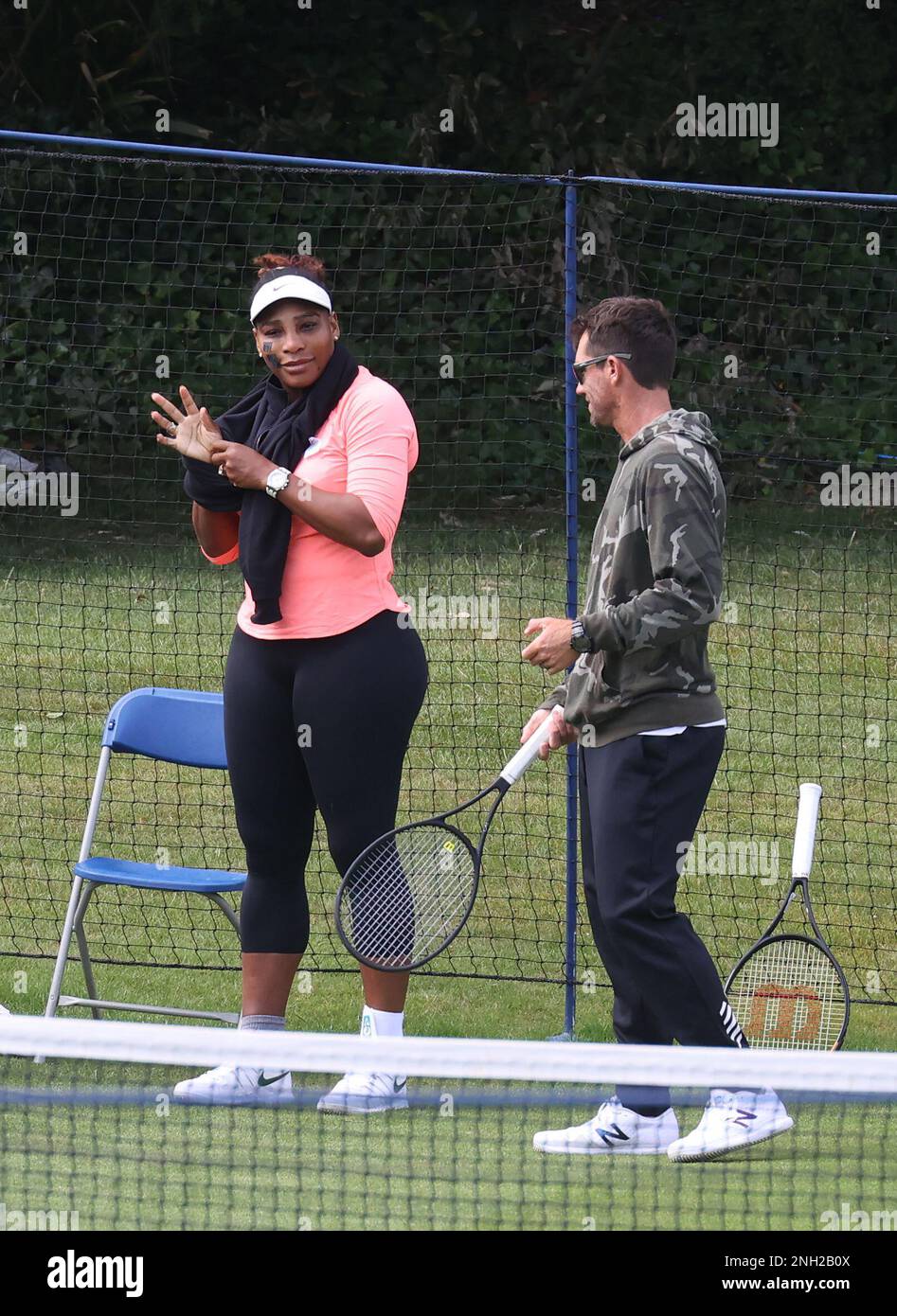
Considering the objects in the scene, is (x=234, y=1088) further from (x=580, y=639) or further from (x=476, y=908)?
(x=476, y=908)

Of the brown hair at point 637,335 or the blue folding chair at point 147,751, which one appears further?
the blue folding chair at point 147,751

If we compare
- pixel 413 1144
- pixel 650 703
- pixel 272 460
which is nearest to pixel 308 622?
pixel 272 460

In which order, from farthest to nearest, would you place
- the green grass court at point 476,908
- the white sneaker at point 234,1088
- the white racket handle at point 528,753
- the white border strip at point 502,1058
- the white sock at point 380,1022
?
the white sock at point 380,1022 < the white sneaker at point 234,1088 < the white racket handle at point 528,753 < the green grass court at point 476,908 < the white border strip at point 502,1058

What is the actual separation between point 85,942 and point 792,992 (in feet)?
6.84

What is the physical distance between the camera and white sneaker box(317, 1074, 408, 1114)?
4844mm

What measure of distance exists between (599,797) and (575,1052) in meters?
1.23

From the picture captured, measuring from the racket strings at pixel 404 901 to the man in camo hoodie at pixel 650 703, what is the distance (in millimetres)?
521

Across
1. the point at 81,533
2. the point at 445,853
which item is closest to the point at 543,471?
the point at 81,533

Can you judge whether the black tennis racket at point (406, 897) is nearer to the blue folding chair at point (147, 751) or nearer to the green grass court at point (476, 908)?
the green grass court at point (476, 908)

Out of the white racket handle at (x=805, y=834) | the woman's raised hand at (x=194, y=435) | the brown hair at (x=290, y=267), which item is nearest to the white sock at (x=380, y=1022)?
the white racket handle at (x=805, y=834)

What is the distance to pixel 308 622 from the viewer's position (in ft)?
A: 15.8

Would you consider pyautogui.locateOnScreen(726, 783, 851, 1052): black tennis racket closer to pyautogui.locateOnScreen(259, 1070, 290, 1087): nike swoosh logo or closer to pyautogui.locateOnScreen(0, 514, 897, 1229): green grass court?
pyautogui.locateOnScreen(0, 514, 897, 1229): green grass court

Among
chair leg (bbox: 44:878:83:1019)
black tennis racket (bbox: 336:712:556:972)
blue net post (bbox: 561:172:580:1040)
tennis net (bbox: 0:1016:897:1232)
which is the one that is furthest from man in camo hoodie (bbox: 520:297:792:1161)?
chair leg (bbox: 44:878:83:1019)

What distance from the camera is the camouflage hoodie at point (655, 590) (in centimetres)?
439
